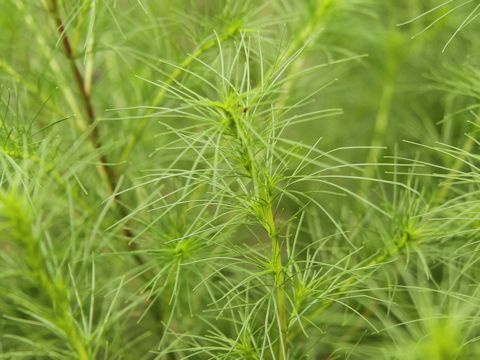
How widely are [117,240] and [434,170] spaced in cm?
39

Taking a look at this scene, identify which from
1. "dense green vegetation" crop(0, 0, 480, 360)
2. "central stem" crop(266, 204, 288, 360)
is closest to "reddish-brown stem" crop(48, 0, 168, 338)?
"dense green vegetation" crop(0, 0, 480, 360)

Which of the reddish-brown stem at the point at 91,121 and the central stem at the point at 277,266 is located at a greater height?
the reddish-brown stem at the point at 91,121

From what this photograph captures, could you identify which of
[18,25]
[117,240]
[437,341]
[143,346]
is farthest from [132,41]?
[437,341]

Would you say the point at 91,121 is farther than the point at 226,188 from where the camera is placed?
Yes

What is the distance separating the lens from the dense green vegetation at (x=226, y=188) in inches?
18.8

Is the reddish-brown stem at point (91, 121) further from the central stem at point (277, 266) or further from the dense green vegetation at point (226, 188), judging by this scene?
the central stem at point (277, 266)

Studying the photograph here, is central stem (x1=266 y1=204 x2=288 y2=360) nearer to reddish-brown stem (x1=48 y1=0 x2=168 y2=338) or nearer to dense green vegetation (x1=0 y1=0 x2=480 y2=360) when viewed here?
dense green vegetation (x1=0 y1=0 x2=480 y2=360)

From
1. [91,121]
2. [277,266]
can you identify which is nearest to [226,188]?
[277,266]

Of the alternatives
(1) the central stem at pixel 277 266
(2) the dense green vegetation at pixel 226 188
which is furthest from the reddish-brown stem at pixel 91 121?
(1) the central stem at pixel 277 266

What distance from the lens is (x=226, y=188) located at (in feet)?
1.55

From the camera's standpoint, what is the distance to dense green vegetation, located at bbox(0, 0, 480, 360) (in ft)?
1.57

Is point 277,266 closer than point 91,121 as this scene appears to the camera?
Yes

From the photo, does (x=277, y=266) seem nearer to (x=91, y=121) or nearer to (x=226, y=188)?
(x=226, y=188)

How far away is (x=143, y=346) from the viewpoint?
74 centimetres
